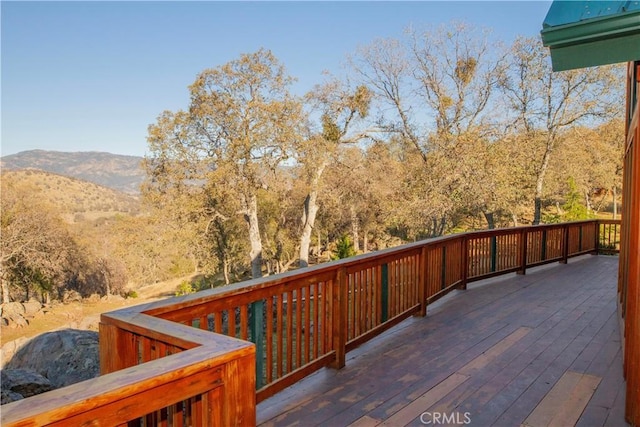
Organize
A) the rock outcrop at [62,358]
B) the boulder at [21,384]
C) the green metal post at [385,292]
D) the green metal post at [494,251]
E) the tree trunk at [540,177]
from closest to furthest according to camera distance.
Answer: the green metal post at [385,292] < the boulder at [21,384] < the green metal post at [494,251] < the rock outcrop at [62,358] < the tree trunk at [540,177]

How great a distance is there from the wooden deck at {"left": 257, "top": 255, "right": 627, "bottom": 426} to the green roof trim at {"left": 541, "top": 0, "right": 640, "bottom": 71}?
2.17 m

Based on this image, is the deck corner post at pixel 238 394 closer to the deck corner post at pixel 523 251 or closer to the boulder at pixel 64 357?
the deck corner post at pixel 523 251

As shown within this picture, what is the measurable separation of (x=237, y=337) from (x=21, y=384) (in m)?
5.25

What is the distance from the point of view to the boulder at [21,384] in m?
6.09

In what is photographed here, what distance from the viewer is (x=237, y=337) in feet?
11.1

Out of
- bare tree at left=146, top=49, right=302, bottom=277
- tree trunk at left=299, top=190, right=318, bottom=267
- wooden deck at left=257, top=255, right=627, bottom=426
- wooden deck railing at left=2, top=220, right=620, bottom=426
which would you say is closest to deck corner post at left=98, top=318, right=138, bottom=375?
wooden deck railing at left=2, top=220, right=620, bottom=426

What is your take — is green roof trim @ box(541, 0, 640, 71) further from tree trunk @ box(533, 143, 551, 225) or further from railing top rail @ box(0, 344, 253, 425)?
tree trunk @ box(533, 143, 551, 225)

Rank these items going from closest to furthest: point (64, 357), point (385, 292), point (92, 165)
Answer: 1. point (385, 292)
2. point (64, 357)
3. point (92, 165)

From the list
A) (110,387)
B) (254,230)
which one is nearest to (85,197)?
(254,230)

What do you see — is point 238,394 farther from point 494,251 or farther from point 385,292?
point 494,251

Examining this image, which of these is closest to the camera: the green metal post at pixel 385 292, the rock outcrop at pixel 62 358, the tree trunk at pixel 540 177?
the green metal post at pixel 385 292

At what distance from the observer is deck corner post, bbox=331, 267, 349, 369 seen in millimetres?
3385

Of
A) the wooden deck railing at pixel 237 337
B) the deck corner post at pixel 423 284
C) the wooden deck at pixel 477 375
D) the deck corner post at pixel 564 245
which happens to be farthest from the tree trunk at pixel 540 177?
the deck corner post at pixel 423 284

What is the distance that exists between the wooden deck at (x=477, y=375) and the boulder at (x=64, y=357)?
658cm
